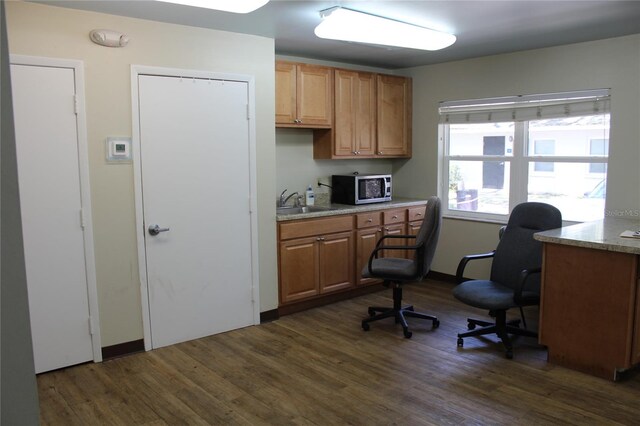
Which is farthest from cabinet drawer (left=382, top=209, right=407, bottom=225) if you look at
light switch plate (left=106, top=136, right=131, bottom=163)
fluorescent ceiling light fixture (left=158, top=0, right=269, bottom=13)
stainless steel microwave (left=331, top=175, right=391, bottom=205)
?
fluorescent ceiling light fixture (left=158, top=0, right=269, bottom=13)

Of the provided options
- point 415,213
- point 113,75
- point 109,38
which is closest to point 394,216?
point 415,213

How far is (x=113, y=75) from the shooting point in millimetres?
3410

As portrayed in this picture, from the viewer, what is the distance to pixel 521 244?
3.86 m

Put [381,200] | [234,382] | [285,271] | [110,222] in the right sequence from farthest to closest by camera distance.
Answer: [381,200] < [285,271] < [110,222] < [234,382]

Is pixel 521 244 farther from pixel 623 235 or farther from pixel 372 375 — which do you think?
pixel 372 375

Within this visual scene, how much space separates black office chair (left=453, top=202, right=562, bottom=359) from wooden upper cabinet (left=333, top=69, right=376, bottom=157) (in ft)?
5.92

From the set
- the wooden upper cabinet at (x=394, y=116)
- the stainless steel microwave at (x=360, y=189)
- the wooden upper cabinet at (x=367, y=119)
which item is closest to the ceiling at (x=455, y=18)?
the wooden upper cabinet at (x=367, y=119)

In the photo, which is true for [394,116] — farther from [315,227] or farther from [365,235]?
[315,227]

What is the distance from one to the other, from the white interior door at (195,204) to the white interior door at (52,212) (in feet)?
1.49

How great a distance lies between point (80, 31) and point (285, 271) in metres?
2.42

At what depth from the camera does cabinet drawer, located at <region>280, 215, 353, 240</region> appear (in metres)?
4.39

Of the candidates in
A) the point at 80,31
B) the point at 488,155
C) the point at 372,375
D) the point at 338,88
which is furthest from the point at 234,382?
the point at 488,155

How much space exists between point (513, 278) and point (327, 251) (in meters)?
1.66

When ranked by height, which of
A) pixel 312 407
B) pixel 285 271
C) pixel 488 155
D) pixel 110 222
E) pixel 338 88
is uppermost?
pixel 338 88
